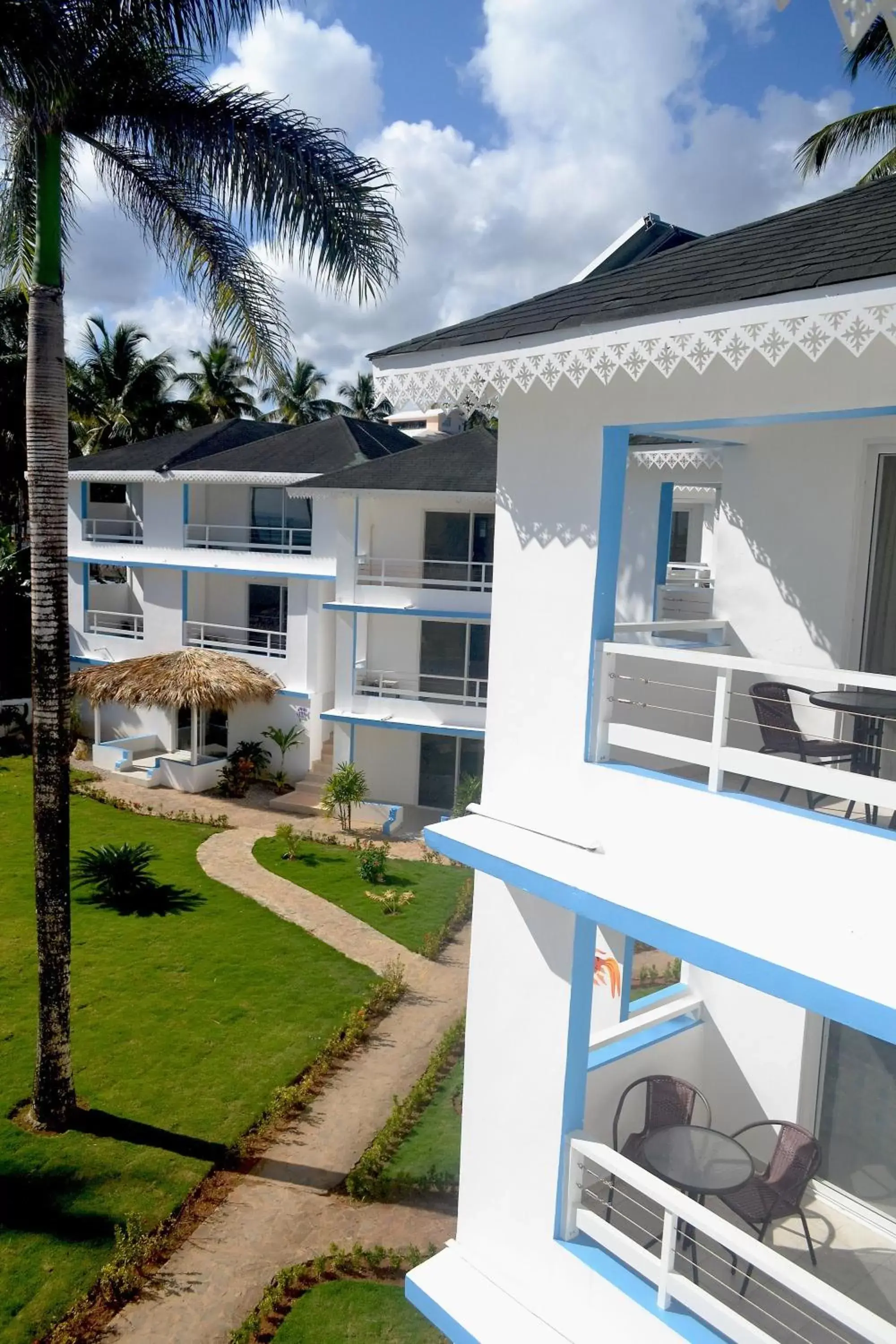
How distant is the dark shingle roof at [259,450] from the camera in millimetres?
25562

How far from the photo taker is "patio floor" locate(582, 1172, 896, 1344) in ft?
19.6

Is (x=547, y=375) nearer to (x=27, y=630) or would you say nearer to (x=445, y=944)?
(x=445, y=944)

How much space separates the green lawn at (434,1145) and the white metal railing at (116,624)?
18.9m

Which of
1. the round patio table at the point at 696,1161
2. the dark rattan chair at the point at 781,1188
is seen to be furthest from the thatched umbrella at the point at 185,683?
the dark rattan chair at the point at 781,1188

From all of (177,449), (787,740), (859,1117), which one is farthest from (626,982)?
(177,449)

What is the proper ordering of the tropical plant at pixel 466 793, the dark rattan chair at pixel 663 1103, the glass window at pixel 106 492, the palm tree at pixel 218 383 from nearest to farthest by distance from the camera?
the dark rattan chair at pixel 663 1103
the tropical plant at pixel 466 793
the glass window at pixel 106 492
the palm tree at pixel 218 383

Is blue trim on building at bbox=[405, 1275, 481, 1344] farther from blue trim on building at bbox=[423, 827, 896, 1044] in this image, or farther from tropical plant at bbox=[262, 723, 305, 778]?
tropical plant at bbox=[262, 723, 305, 778]

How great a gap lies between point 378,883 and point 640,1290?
13476 millimetres

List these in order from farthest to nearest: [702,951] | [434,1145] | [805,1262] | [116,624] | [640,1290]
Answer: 1. [116,624]
2. [434,1145]
3. [805,1262]
4. [640,1290]
5. [702,951]

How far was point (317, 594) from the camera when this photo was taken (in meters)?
24.0

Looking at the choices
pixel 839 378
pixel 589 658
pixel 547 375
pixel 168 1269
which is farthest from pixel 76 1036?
pixel 839 378

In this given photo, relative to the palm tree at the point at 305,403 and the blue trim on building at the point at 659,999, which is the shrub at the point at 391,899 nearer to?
the blue trim on building at the point at 659,999

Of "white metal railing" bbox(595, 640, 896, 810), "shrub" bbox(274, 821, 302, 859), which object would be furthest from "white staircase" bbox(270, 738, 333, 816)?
"white metal railing" bbox(595, 640, 896, 810)

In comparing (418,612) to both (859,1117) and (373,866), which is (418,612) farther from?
(859,1117)
